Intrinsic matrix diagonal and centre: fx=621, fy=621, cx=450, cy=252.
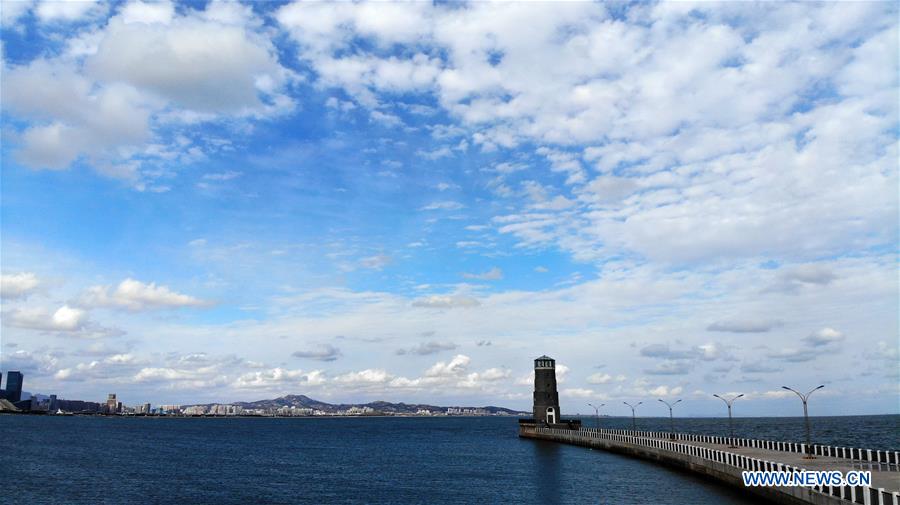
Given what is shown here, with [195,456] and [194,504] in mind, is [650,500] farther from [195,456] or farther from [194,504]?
[195,456]

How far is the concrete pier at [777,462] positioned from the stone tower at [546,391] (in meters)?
26.3

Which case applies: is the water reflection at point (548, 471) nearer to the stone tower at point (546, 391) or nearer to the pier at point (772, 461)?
the pier at point (772, 461)

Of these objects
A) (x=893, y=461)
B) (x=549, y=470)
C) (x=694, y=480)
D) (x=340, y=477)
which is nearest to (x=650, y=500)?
(x=694, y=480)

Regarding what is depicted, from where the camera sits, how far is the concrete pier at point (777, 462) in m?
32.0

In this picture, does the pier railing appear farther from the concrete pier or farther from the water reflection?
the water reflection

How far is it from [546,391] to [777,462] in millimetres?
72590

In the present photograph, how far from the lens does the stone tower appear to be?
119 m

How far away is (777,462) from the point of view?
4831 centimetres

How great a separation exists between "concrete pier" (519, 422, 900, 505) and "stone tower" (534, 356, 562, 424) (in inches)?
1034

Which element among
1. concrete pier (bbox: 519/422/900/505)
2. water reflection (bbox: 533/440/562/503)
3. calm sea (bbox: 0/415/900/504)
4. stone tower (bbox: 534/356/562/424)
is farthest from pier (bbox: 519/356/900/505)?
stone tower (bbox: 534/356/562/424)

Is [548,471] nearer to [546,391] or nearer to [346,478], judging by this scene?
[346,478]

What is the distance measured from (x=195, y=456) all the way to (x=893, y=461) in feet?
278

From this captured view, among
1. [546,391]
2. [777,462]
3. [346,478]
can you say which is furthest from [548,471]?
[546,391]

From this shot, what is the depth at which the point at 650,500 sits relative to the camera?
4603cm
